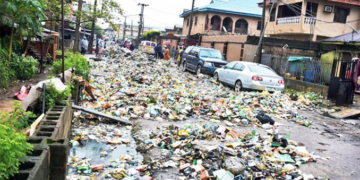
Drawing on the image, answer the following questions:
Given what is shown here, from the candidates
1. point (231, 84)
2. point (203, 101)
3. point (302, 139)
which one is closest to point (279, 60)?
point (231, 84)

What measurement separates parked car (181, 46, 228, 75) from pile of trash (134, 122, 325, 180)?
1118 cm

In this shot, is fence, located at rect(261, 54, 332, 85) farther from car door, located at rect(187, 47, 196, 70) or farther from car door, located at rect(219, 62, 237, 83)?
car door, located at rect(187, 47, 196, 70)

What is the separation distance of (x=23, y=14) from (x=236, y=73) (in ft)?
28.0

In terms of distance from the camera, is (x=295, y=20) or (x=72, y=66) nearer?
(x=72, y=66)

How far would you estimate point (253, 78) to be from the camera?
12312 millimetres

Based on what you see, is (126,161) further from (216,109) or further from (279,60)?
(279,60)

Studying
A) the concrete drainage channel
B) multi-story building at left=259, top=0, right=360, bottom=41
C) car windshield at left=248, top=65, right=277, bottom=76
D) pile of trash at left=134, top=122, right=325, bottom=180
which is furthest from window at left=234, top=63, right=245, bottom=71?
multi-story building at left=259, top=0, right=360, bottom=41

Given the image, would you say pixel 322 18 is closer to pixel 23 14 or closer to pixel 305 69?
pixel 305 69

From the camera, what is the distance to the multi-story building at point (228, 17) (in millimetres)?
37344

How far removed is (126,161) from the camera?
4.95 meters

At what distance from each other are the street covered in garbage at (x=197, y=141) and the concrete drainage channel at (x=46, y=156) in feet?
2.60

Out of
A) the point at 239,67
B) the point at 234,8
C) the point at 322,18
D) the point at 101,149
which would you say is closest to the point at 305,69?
the point at 239,67

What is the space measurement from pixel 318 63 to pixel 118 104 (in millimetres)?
10221

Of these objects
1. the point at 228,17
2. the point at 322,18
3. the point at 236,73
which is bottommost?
the point at 236,73
